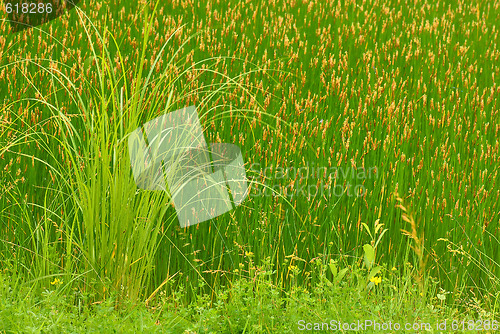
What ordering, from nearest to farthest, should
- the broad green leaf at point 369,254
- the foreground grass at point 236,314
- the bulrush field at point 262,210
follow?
the foreground grass at point 236,314, the bulrush field at point 262,210, the broad green leaf at point 369,254

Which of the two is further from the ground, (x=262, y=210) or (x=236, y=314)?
(x=262, y=210)

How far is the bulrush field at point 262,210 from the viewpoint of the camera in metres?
2.82

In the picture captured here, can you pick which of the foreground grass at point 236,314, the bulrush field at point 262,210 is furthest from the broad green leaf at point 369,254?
the foreground grass at point 236,314

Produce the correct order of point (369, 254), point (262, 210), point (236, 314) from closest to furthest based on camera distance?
1. point (236, 314)
2. point (369, 254)
3. point (262, 210)

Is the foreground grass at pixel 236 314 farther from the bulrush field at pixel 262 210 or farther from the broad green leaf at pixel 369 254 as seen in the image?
the broad green leaf at pixel 369 254

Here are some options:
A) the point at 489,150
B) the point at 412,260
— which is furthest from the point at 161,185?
the point at 489,150

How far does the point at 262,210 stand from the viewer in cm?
351

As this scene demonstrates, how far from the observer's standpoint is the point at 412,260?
358 centimetres

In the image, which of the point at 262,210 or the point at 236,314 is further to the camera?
the point at 262,210

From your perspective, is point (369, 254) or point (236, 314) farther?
point (369, 254)

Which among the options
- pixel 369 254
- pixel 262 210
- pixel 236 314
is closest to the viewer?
pixel 236 314

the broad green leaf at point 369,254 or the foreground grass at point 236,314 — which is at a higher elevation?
the broad green leaf at point 369,254

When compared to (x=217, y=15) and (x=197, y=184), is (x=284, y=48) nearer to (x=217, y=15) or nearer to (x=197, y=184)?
(x=217, y=15)

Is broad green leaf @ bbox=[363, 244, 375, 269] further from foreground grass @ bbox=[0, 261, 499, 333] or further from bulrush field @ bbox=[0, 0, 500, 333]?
foreground grass @ bbox=[0, 261, 499, 333]
